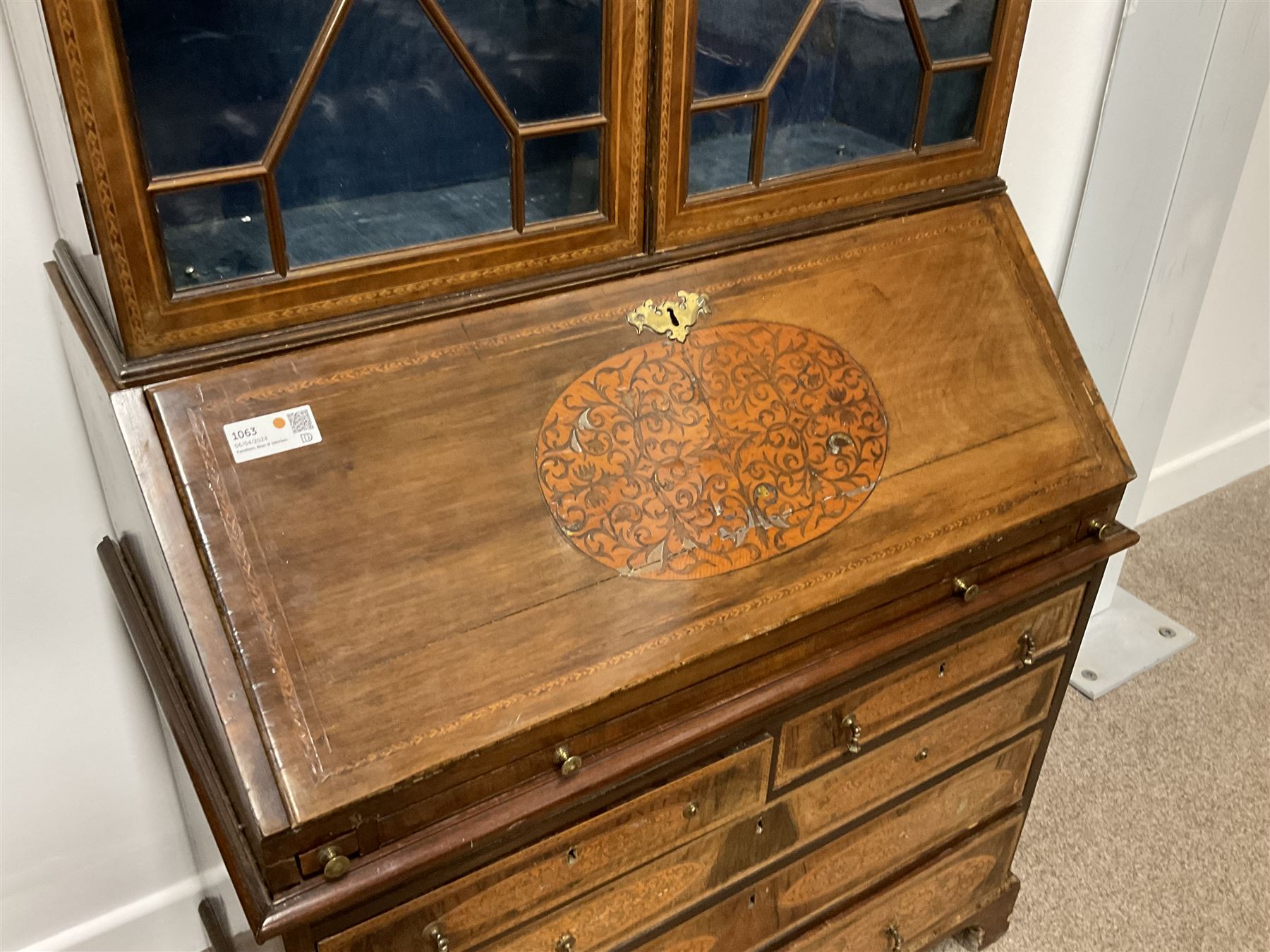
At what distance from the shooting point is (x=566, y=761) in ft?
3.27

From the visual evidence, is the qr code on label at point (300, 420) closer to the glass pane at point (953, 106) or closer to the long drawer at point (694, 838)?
the long drawer at point (694, 838)

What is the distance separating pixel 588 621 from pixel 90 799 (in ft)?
3.24

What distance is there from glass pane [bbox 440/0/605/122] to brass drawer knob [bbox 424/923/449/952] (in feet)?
2.67

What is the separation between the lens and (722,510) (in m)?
1.12

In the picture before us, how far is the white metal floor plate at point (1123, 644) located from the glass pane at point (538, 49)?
73.3 inches

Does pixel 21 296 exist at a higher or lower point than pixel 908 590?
higher

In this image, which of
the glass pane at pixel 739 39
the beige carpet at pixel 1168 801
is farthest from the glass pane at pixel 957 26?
the beige carpet at pixel 1168 801

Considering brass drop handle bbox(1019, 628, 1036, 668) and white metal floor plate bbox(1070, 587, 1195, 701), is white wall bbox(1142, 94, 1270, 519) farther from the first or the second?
brass drop handle bbox(1019, 628, 1036, 668)

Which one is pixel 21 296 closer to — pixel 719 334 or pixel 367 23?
pixel 367 23

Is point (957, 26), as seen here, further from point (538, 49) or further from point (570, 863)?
point (570, 863)

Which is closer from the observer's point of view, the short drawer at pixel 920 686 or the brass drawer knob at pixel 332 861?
the brass drawer knob at pixel 332 861

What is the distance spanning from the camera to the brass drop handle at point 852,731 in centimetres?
127

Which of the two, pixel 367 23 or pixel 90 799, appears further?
pixel 90 799

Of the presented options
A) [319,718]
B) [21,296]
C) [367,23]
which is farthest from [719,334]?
[21,296]
